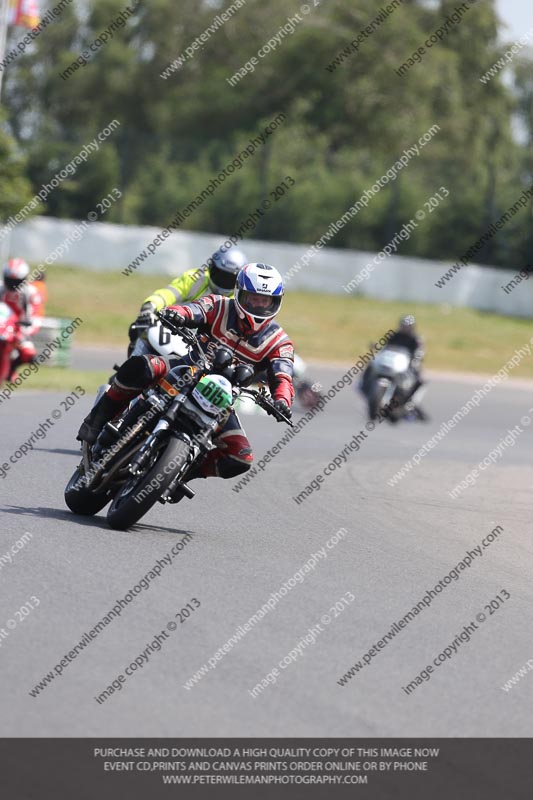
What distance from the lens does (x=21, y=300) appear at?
17.2m

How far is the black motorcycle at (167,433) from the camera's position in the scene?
25.8 ft

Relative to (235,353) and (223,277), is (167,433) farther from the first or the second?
(223,277)

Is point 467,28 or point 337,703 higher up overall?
point 337,703

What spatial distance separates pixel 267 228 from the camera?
145 feet

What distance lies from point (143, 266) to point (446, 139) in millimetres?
14825

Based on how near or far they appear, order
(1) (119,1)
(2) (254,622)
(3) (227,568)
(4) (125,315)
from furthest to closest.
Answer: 1. (1) (119,1)
2. (4) (125,315)
3. (3) (227,568)
4. (2) (254,622)

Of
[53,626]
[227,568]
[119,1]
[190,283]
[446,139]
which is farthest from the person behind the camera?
[119,1]

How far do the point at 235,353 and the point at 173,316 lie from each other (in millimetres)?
499

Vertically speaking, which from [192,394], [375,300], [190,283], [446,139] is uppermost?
[192,394]

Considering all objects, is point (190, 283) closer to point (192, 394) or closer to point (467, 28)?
point (192, 394)

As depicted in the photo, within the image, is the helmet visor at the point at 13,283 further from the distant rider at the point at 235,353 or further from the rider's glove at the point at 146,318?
the distant rider at the point at 235,353

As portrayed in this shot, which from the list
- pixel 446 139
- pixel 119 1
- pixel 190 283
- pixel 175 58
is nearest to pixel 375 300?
pixel 446 139
